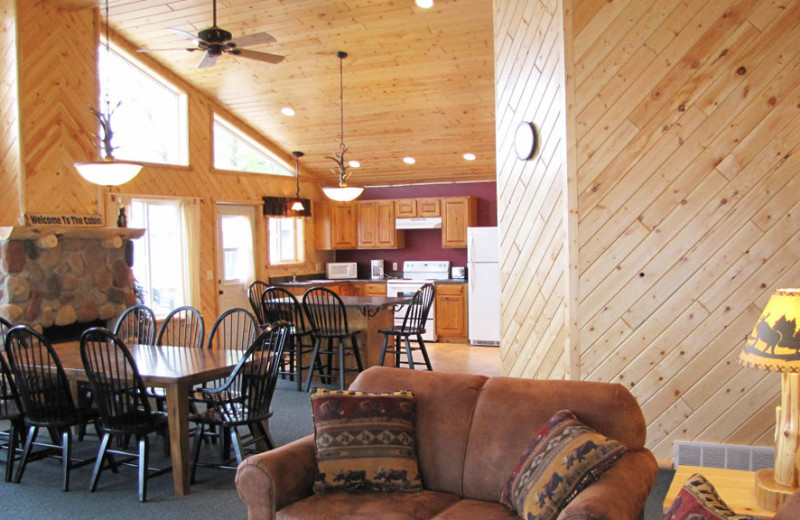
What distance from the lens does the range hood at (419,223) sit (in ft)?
33.5

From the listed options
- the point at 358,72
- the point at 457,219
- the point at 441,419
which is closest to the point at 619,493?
the point at 441,419

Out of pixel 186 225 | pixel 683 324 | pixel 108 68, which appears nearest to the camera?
pixel 683 324

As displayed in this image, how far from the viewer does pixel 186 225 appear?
27.1 ft

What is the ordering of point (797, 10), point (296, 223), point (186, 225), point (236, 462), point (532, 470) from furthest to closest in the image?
point (296, 223)
point (186, 225)
point (236, 462)
point (797, 10)
point (532, 470)

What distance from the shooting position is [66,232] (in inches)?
249

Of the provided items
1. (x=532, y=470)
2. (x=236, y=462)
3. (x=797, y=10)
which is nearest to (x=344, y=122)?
(x=236, y=462)

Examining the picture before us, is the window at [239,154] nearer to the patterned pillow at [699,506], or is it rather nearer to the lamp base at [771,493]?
the lamp base at [771,493]

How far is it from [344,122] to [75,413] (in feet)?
17.1

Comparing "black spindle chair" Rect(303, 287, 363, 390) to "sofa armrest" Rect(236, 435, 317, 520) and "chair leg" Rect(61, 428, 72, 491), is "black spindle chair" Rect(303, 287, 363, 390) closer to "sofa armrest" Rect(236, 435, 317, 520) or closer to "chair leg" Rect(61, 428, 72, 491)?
"chair leg" Rect(61, 428, 72, 491)

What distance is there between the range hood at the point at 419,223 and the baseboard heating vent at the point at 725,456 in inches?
251

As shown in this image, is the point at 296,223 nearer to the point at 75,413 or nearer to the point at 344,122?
the point at 344,122

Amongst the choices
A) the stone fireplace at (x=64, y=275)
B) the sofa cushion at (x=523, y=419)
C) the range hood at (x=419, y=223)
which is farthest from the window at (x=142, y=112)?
the sofa cushion at (x=523, y=419)

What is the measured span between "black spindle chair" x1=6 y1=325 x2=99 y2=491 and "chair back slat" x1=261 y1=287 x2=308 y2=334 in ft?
9.11

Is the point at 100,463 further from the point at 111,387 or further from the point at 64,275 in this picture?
the point at 64,275
